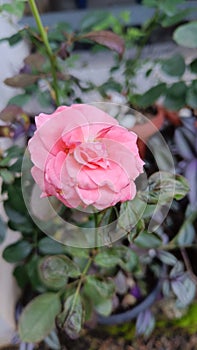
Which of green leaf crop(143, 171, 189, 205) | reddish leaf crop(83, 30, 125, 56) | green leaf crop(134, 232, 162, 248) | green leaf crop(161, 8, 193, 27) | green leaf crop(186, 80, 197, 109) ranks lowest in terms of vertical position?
green leaf crop(134, 232, 162, 248)

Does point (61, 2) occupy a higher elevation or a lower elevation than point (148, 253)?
higher

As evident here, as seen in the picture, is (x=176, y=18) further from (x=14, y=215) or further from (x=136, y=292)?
(x=136, y=292)

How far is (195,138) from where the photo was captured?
835 millimetres

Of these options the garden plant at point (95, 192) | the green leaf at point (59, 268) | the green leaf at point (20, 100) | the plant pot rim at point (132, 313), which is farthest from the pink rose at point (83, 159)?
the plant pot rim at point (132, 313)

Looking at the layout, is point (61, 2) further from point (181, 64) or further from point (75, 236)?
point (75, 236)

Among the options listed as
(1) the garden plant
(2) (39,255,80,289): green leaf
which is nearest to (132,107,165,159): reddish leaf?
(1) the garden plant

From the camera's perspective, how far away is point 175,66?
2.64 ft

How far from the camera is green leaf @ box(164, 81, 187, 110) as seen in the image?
2.57 feet

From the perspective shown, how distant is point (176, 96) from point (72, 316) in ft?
1.29

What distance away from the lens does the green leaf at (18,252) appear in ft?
2.63

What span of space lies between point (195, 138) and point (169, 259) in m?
0.22

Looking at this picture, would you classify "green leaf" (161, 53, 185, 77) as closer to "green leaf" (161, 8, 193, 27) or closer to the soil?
"green leaf" (161, 8, 193, 27)

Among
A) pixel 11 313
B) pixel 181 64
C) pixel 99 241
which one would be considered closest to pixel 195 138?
pixel 181 64

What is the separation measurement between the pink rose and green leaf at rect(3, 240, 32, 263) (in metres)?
0.38
